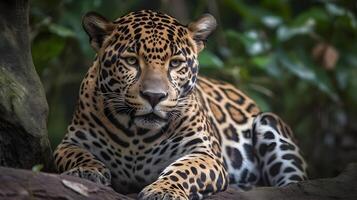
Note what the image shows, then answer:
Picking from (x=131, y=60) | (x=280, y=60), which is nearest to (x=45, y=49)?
(x=131, y=60)

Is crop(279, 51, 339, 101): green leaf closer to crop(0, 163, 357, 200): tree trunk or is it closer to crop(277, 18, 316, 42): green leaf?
crop(277, 18, 316, 42): green leaf

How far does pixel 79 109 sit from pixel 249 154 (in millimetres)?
2141

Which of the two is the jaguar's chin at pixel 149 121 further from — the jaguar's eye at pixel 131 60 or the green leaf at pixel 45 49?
the green leaf at pixel 45 49

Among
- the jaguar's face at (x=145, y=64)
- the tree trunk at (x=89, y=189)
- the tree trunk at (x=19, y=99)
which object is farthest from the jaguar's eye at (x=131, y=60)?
the tree trunk at (x=89, y=189)

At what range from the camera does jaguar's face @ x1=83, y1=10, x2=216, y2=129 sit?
7.24 meters

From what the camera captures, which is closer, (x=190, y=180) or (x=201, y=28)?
(x=190, y=180)

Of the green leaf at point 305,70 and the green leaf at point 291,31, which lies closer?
the green leaf at point 305,70

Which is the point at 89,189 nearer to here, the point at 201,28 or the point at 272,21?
the point at 201,28

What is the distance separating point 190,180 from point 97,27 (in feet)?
5.17

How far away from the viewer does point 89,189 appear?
6625 mm

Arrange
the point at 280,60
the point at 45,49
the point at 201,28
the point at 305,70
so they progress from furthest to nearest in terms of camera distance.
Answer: the point at 280,60
the point at 305,70
the point at 45,49
the point at 201,28

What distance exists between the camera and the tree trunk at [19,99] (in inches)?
268

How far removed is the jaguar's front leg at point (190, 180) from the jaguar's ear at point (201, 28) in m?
1.05

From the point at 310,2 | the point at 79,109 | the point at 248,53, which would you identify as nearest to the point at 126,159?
the point at 79,109
